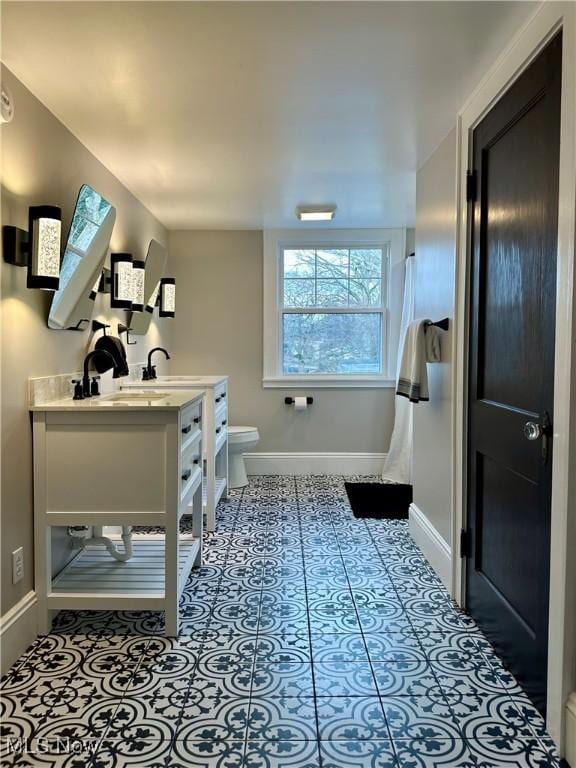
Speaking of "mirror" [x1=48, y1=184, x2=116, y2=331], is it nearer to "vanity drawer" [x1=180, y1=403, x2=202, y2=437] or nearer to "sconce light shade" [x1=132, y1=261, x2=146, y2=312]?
"sconce light shade" [x1=132, y1=261, x2=146, y2=312]

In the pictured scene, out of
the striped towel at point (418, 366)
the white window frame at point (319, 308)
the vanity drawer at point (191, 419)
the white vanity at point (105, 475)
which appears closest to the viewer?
the white vanity at point (105, 475)

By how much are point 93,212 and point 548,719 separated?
2718 millimetres

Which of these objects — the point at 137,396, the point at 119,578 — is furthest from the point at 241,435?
the point at 119,578

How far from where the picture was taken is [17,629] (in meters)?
1.91

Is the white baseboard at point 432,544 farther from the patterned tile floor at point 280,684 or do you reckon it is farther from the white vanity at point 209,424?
the white vanity at point 209,424

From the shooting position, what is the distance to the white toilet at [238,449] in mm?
4043

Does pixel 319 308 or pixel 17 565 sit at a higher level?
pixel 319 308

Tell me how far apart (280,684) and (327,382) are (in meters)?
3.05

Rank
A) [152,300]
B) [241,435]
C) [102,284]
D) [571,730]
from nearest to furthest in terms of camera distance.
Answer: [571,730]
[102,284]
[152,300]
[241,435]

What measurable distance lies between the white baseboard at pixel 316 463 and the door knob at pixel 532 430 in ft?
9.79

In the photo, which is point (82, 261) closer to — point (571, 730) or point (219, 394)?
point (219, 394)

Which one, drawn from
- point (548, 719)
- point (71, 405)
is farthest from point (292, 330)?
point (548, 719)

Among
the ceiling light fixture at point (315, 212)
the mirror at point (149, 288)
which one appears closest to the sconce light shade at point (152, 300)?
the mirror at point (149, 288)

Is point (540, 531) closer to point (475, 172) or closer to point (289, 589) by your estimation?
point (289, 589)
